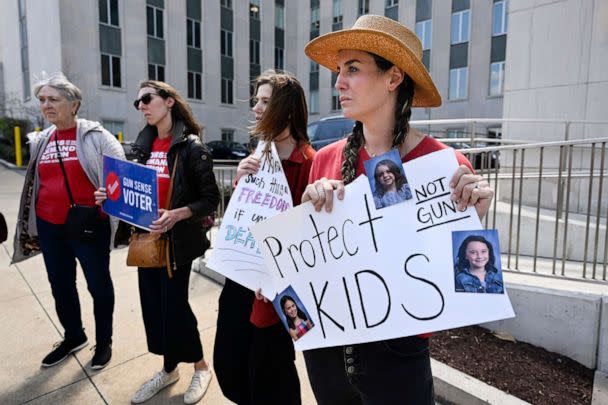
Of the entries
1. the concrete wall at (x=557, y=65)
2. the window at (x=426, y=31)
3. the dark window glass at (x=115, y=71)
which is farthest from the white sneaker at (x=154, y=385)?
the window at (x=426, y=31)

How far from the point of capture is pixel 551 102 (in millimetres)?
6762

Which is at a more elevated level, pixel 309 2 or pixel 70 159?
pixel 309 2

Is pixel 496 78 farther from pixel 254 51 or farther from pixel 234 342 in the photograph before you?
pixel 234 342

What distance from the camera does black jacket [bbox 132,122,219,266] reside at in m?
2.63

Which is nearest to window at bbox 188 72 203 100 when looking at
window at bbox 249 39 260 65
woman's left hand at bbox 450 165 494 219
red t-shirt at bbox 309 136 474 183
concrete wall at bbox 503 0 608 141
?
window at bbox 249 39 260 65

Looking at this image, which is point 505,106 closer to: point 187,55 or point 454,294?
point 454,294

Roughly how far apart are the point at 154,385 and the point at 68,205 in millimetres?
1397

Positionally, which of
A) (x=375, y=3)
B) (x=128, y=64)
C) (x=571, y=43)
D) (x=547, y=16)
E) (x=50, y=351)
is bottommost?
(x=50, y=351)

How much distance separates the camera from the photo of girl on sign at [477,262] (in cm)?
123

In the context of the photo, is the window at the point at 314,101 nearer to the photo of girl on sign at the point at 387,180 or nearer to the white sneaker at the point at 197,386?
the white sneaker at the point at 197,386

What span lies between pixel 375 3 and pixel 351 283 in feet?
96.0

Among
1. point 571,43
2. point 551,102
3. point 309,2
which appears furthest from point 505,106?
point 309,2

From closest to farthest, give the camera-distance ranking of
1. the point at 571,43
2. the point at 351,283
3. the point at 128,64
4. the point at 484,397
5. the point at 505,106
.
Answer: the point at 351,283 < the point at 484,397 < the point at 571,43 < the point at 505,106 < the point at 128,64

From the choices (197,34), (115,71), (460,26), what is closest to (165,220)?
(115,71)
